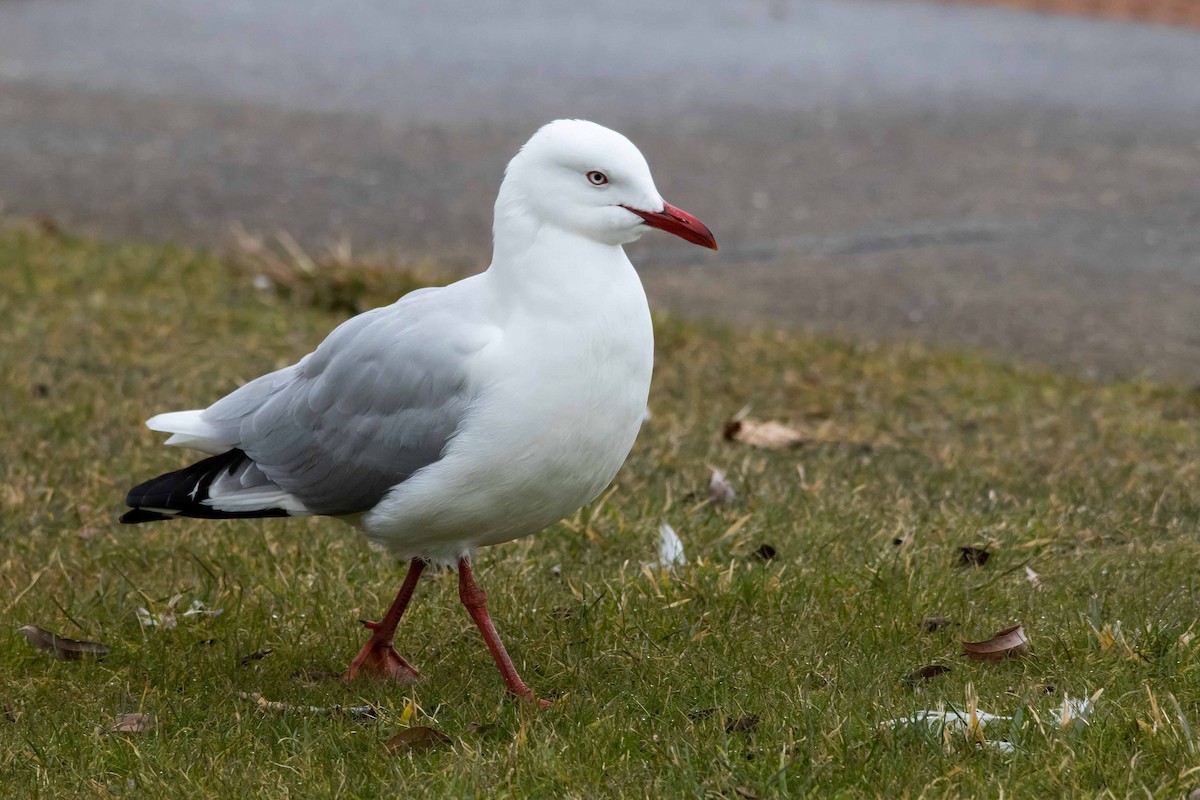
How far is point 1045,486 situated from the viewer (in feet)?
15.1

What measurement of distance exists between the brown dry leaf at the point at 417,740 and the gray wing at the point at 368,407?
52 centimetres

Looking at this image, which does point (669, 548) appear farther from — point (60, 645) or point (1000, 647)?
point (60, 645)

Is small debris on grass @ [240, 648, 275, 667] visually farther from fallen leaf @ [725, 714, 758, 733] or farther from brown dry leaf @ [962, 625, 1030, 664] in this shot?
brown dry leaf @ [962, 625, 1030, 664]

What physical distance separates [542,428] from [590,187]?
49 cm

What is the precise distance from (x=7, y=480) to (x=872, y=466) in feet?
8.29

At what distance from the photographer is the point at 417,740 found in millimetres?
3055

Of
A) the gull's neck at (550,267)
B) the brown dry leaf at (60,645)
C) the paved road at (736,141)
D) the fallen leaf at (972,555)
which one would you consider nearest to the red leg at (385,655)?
the brown dry leaf at (60,645)

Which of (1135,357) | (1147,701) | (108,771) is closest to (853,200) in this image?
(1135,357)

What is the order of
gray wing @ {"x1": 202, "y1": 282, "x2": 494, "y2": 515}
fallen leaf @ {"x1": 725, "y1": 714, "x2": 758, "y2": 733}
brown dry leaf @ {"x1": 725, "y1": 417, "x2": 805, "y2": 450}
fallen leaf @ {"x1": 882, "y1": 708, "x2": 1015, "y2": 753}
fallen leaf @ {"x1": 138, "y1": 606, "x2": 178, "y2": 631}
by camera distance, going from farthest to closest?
1. brown dry leaf @ {"x1": 725, "y1": 417, "x2": 805, "y2": 450}
2. fallen leaf @ {"x1": 138, "y1": 606, "x2": 178, "y2": 631}
3. gray wing @ {"x1": 202, "y1": 282, "x2": 494, "y2": 515}
4. fallen leaf @ {"x1": 725, "y1": 714, "x2": 758, "y2": 733}
5. fallen leaf @ {"x1": 882, "y1": 708, "x2": 1015, "y2": 753}

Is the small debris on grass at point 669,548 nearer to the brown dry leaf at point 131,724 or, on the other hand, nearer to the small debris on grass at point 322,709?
the small debris on grass at point 322,709

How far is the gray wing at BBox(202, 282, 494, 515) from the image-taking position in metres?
3.17

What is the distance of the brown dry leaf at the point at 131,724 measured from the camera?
10.5 ft

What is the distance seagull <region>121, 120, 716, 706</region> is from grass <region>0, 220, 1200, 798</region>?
1.07ft

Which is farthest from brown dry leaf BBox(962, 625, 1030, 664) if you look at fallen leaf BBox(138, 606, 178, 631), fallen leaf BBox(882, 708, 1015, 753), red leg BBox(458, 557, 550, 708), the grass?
fallen leaf BBox(138, 606, 178, 631)
